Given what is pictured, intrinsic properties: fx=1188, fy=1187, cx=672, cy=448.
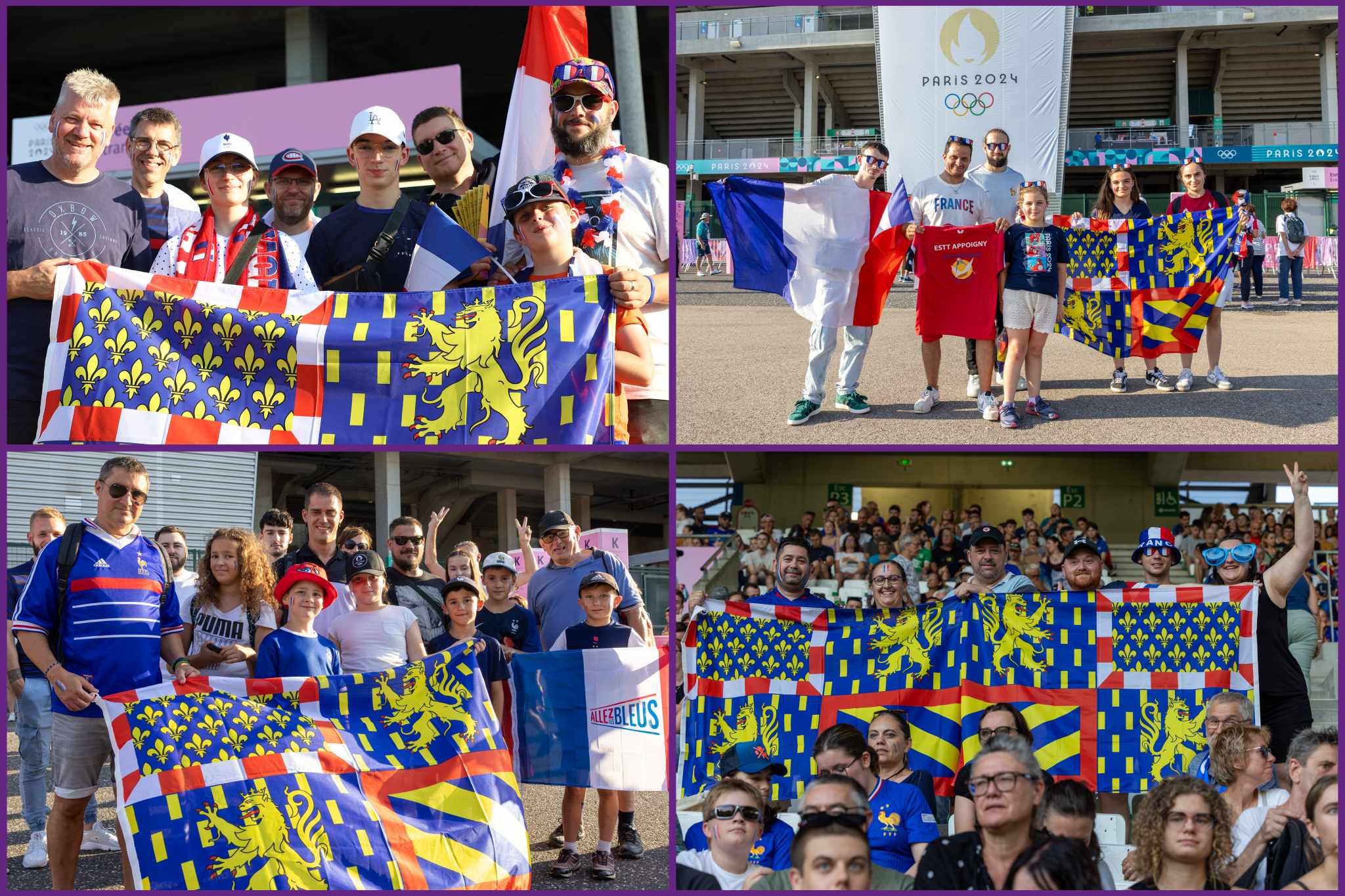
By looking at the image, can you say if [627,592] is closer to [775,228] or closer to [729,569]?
[775,228]

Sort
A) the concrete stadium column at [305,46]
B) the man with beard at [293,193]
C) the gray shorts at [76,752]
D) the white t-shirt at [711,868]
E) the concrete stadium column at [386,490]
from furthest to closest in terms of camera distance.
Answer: the concrete stadium column at [305,46] < the concrete stadium column at [386,490] < the man with beard at [293,193] < the gray shorts at [76,752] < the white t-shirt at [711,868]

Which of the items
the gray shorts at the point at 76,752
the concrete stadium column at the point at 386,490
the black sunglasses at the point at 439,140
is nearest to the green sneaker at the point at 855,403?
the black sunglasses at the point at 439,140

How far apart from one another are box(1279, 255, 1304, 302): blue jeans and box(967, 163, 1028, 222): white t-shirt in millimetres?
8748

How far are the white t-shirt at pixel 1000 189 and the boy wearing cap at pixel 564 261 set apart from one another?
279 cm

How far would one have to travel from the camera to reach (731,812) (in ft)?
13.8

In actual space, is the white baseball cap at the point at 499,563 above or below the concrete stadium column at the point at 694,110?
below

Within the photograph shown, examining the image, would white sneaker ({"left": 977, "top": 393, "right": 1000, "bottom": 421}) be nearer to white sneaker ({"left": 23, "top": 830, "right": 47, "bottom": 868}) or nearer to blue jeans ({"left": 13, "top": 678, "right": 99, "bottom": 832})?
blue jeans ({"left": 13, "top": 678, "right": 99, "bottom": 832})

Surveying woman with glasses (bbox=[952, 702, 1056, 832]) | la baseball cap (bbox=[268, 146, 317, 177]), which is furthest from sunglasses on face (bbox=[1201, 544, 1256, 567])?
la baseball cap (bbox=[268, 146, 317, 177])

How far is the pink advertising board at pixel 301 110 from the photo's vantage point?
16500mm

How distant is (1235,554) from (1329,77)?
38.4 m

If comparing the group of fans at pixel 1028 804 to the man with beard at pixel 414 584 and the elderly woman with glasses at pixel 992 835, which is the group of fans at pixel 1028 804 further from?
the man with beard at pixel 414 584

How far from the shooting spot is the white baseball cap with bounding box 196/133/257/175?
507cm

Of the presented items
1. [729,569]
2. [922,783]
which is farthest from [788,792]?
[729,569]

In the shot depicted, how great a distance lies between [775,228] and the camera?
7.59 metres
